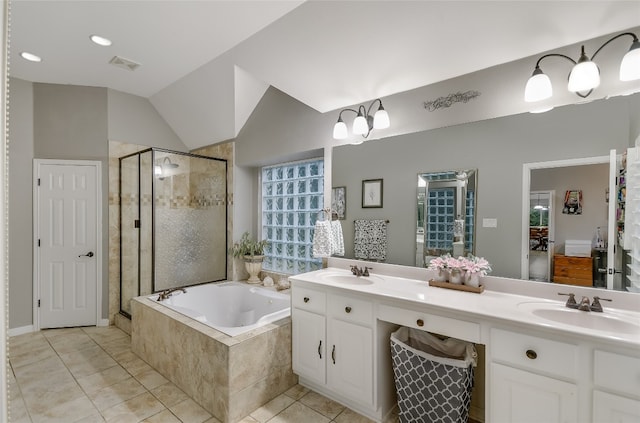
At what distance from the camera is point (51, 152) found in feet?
10.7

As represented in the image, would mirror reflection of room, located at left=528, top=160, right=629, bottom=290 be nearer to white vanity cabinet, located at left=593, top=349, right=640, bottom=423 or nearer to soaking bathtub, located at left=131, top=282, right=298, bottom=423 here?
white vanity cabinet, located at left=593, top=349, right=640, bottom=423

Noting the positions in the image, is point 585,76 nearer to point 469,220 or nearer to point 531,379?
point 469,220

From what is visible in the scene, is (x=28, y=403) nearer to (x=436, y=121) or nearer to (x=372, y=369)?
(x=372, y=369)

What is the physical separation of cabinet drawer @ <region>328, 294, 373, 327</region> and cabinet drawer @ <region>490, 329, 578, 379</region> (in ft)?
2.22

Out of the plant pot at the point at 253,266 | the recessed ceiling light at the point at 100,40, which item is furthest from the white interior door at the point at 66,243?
the plant pot at the point at 253,266

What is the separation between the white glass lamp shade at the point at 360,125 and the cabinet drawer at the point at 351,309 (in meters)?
1.32

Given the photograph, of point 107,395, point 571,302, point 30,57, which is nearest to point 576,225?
point 571,302

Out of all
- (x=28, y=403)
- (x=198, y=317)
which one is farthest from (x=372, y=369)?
(x=28, y=403)

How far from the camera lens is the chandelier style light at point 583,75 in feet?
4.60

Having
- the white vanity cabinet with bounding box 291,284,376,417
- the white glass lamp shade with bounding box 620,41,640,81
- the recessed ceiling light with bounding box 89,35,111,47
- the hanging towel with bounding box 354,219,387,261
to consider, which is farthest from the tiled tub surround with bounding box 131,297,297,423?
the white glass lamp shade with bounding box 620,41,640,81

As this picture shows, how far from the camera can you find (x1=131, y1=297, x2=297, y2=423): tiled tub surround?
188 centimetres

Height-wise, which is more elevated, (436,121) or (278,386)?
(436,121)

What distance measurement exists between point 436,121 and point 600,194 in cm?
103

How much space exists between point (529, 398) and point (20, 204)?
462cm
